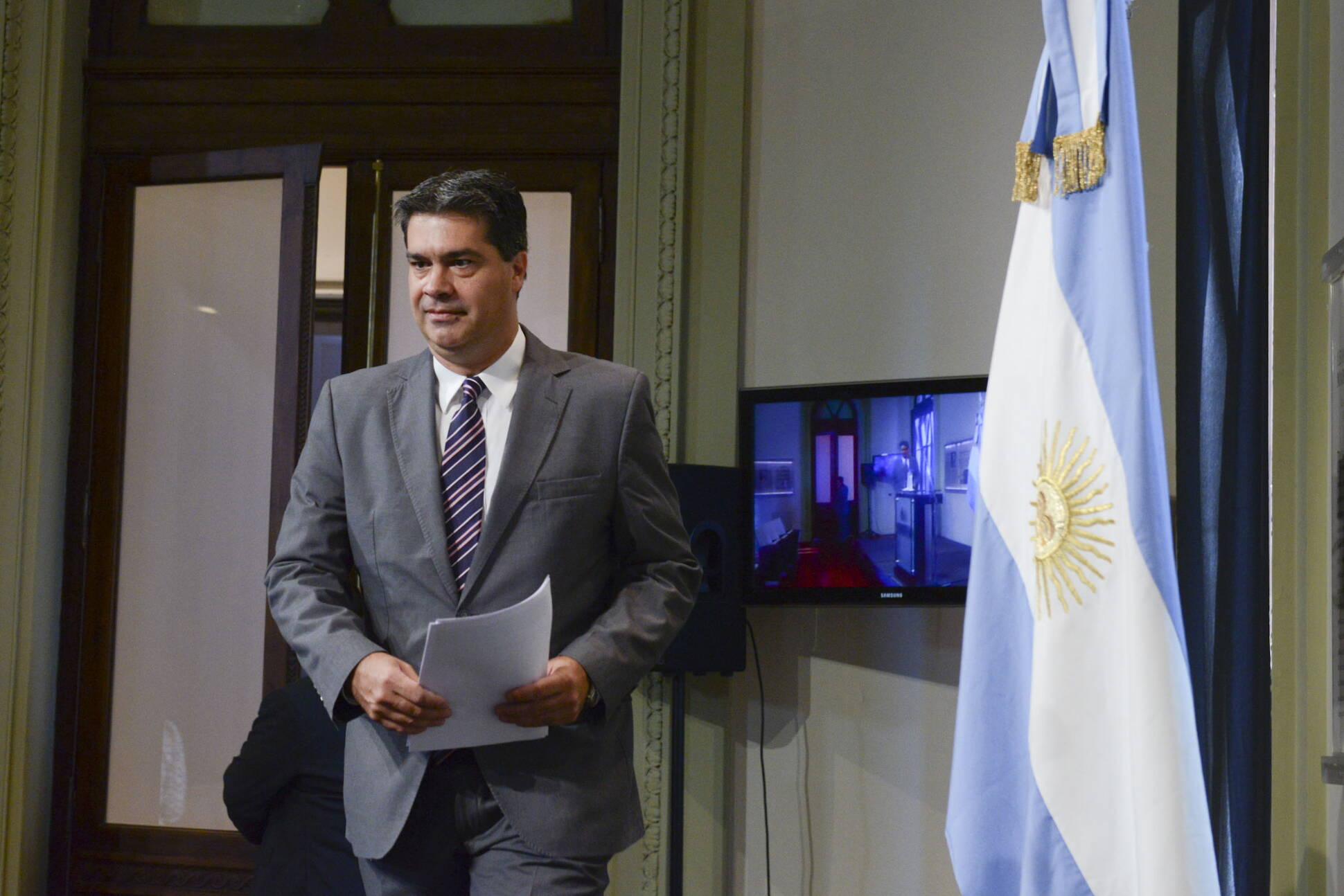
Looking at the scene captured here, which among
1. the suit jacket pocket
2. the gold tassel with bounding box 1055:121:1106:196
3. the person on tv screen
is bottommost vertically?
the suit jacket pocket

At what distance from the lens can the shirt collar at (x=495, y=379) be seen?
223cm

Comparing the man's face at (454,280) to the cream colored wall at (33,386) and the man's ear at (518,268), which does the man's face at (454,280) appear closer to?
the man's ear at (518,268)

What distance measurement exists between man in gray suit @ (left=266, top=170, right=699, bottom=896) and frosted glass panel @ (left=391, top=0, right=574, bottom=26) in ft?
7.85

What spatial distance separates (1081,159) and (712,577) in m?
1.83

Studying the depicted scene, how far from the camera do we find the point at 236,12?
4.51 m

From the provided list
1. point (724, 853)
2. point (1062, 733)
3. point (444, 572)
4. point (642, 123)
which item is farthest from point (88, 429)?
point (1062, 733)

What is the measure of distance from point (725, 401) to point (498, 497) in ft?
6.78

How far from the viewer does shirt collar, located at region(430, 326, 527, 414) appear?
7.32 ft

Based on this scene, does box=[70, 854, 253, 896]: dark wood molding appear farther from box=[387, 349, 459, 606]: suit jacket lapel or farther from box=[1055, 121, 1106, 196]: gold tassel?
box=[1055, 121, 1106, 196]: gold tassel

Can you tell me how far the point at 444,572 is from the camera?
81.2 inches

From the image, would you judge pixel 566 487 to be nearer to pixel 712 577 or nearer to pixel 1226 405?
pixel 1226 405

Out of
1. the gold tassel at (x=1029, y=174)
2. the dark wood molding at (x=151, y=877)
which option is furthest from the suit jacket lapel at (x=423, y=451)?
the dark wood molding at (x=151, y=877)

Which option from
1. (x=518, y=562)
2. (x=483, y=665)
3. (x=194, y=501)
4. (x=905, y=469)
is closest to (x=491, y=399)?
(x=518, y=562)

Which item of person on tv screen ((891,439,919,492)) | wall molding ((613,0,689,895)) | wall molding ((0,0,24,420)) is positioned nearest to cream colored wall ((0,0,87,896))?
wall molding ((0,0,24,420))
